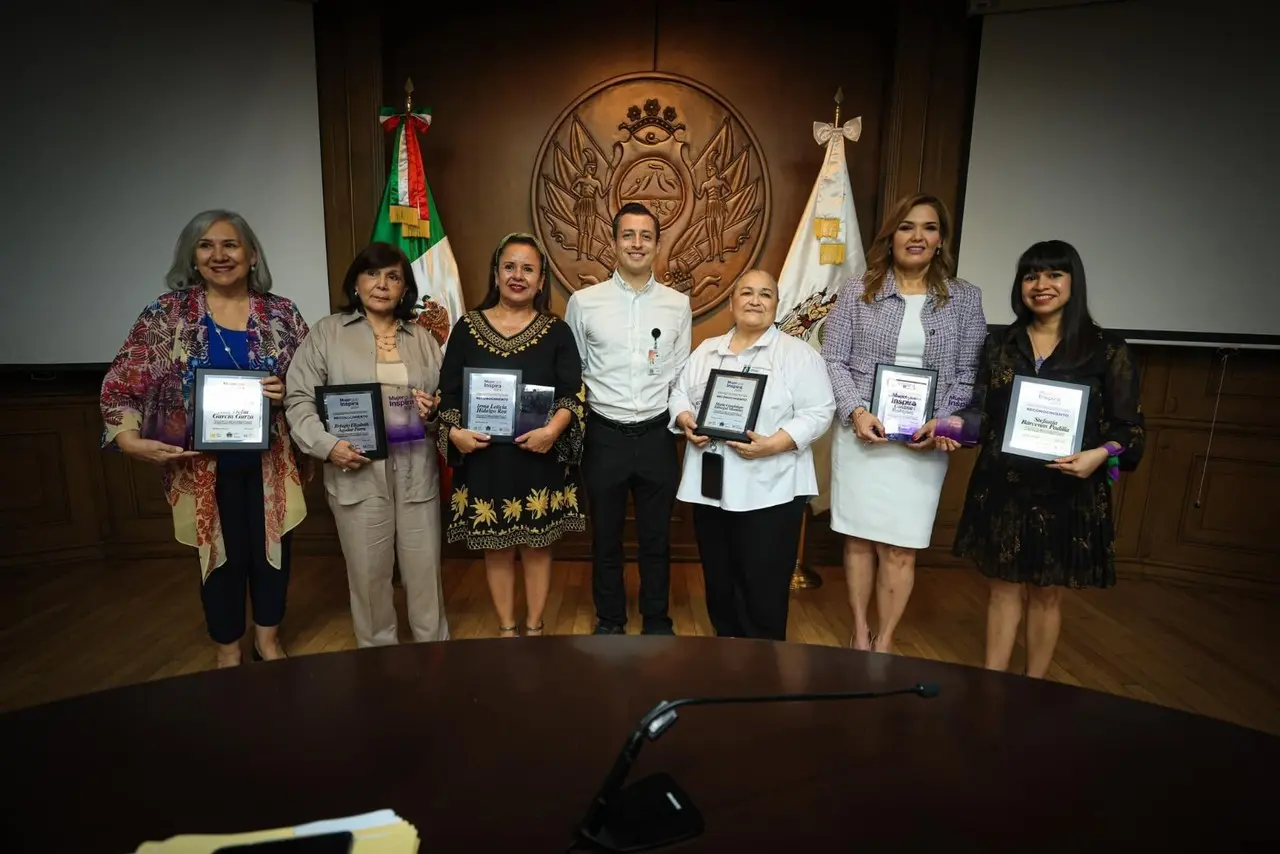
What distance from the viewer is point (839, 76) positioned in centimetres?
349

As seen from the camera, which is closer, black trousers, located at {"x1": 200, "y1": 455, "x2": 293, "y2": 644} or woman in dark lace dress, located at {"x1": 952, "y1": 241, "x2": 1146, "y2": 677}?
woman in dark lace dress, located at {"x1": 952, "y1": 241, "x2": 1146, "y2": 677}

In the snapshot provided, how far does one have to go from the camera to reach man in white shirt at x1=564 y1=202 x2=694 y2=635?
250cm

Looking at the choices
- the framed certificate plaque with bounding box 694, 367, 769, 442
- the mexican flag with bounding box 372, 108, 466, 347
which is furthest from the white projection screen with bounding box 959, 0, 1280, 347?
the mexican flag with bounding box 372, 108, 466, 347

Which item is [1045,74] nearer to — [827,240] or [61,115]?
[827,240]

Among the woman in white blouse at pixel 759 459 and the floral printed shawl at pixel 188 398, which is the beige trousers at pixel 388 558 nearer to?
the floral printed shawl at pixel 188 398

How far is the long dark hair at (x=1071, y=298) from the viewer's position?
6.50ft

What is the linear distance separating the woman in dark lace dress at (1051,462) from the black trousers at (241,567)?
2.25 meters

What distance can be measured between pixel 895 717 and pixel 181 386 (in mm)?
2198

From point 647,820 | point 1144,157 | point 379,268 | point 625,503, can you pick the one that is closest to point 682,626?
point 625,503

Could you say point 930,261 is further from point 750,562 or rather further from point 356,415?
point 356,415

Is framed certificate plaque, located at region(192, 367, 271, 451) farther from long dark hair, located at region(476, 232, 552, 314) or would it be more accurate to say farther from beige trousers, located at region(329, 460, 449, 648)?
long dark hair, located at region(476, 232, 552, 314)

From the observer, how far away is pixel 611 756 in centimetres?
88

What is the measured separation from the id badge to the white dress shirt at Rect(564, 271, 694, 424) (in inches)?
13.2

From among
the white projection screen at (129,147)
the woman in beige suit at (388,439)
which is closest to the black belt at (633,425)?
the woman in beige suit at (388,439)
